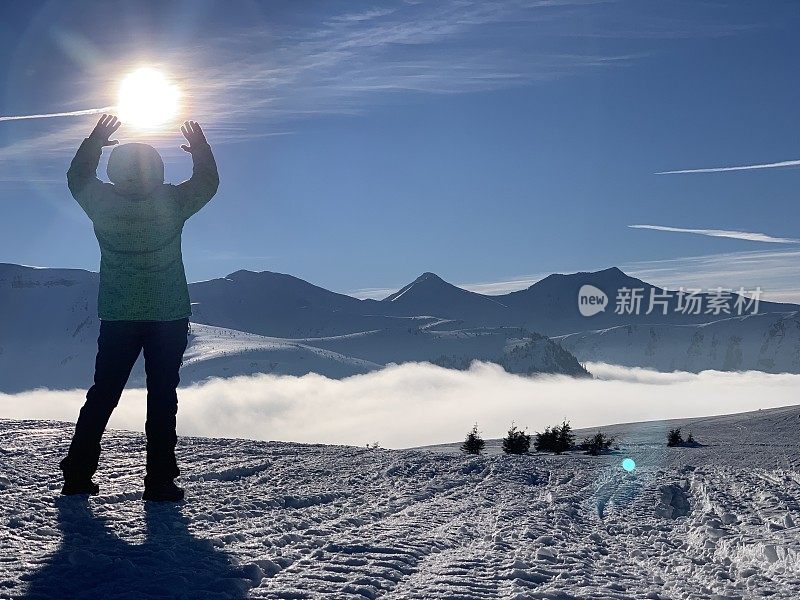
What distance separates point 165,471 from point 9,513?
2.98ft

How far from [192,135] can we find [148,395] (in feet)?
5.84

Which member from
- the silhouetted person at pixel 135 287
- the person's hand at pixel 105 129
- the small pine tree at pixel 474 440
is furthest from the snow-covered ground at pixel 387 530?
the small pine tree at pixel 474 440

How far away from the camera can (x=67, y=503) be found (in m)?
4.39

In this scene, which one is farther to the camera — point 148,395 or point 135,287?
point 148,395

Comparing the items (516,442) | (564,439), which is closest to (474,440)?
(516,442)

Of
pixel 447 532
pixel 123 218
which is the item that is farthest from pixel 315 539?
pixel 123 218

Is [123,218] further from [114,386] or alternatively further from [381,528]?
[381,528]

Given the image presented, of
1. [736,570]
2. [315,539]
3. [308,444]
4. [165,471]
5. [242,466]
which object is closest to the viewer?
[736,570]

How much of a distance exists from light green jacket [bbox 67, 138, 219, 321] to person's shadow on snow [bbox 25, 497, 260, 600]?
1.44 meters

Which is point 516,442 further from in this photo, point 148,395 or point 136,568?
point 136,568

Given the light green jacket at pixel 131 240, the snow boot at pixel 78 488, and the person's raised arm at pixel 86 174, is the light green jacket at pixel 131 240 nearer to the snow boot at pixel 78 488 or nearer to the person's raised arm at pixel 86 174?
the person's raised arm at pixel 86 174

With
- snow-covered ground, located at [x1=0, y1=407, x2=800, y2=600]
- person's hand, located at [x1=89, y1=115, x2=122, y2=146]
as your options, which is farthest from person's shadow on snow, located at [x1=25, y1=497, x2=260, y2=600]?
person's hand, located at [x1=89, y1=115, x2=122, y2=146]

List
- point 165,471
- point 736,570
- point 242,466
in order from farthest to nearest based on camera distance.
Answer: point 242,466
point 165,471
point 736,570

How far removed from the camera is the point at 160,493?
4.62 meters
